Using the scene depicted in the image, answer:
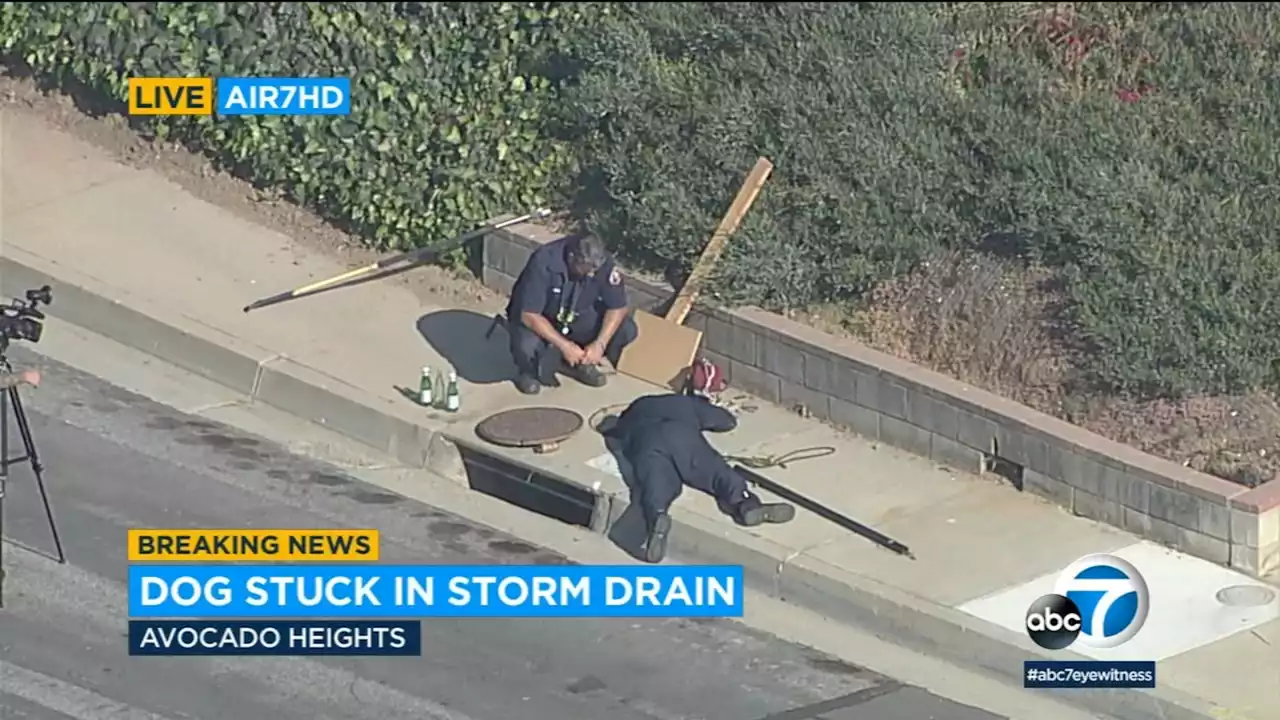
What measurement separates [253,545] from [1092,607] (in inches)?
151

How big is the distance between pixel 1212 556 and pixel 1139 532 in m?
0.41

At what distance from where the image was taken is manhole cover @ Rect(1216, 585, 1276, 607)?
39.5ft

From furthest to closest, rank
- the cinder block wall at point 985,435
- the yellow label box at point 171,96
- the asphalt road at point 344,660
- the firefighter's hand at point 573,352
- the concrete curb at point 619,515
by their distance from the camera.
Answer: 1. the yellow label box at point 171,96
2. the firefighter's hand at point 573,352
3. the cinder block wall at point 985,435
4. the concrete curb at point 619,515
5. the asphalt road at point 344,660

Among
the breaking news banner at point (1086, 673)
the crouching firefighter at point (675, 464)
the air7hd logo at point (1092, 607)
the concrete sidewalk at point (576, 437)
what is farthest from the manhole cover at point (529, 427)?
the breaking news banner at point (1086, 673)

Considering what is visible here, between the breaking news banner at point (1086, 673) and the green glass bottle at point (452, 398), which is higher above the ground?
the breaking news banner at point (1086, 673)

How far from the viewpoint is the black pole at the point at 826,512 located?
41.1 feet

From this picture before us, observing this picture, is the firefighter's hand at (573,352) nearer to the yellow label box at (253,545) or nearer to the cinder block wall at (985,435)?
the cinder block wall at (985,435)

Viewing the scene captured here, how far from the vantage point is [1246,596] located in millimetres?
12102

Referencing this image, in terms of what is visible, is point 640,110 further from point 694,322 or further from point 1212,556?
point 1212,556

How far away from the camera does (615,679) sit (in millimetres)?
11375

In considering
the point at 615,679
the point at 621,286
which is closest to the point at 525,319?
the point at 621,286

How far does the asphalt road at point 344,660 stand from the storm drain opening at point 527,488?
48cm

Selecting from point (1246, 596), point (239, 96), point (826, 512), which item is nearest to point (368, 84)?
point (239, 96)

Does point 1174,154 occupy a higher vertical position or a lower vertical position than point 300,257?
higher
